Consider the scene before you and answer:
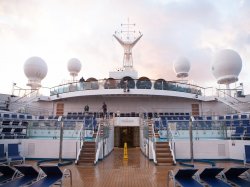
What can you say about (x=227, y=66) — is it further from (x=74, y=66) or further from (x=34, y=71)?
(x=34, y=71)

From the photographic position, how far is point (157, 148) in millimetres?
10141

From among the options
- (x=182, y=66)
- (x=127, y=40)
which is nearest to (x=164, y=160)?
(x=127, y=40)

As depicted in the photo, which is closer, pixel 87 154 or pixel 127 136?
pixel 87 154

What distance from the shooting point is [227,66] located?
22.4 m

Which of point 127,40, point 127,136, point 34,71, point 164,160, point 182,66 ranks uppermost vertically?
point 127,40

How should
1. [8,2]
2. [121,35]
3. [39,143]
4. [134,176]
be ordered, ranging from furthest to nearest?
[121,35] → [39,143] → [134,176] → [8,2]

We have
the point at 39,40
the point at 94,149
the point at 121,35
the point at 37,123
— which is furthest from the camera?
the point at 121,35

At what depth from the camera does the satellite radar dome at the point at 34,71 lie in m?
24.8

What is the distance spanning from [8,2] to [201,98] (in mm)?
17676

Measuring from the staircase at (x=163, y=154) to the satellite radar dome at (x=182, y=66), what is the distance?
1893 centimetres

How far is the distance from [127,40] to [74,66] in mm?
7556

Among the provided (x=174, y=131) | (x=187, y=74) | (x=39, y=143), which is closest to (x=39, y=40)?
(x=39, y=143)

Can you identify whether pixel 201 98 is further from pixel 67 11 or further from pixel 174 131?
pixel 67 11

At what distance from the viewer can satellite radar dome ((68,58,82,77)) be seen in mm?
28031
